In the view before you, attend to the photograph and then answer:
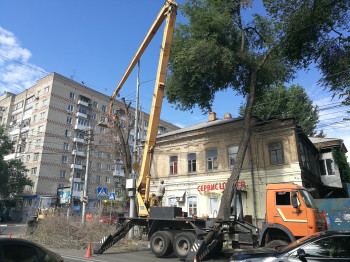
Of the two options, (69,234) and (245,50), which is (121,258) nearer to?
(69,234)

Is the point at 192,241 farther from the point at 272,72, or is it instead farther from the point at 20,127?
the point at 20,127

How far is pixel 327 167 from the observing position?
26.6 metres

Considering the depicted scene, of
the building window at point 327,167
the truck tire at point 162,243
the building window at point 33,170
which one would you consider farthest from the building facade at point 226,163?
the building window at point 33,170

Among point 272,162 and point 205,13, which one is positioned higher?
point 205,13

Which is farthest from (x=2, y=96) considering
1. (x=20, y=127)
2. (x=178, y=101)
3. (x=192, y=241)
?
(x=192, y=241)

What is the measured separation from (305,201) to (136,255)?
7199mm

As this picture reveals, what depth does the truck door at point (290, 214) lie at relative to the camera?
9.54 metres

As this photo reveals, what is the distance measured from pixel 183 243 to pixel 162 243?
1.03m

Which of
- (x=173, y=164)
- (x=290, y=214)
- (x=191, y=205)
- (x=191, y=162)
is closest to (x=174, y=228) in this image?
(x=290, y=214)

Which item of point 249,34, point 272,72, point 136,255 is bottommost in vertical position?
point 136,255

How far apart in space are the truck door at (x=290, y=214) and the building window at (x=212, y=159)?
11.7 meters

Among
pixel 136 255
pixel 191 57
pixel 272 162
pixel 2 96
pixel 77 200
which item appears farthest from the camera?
pixel 2 96

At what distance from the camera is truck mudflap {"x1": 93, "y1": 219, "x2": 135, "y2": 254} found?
38.9 feet

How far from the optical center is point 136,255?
463 inches
